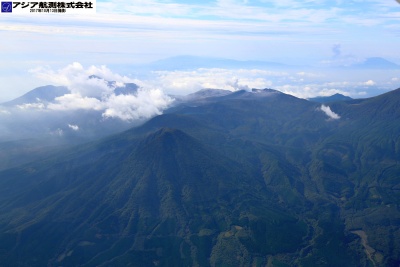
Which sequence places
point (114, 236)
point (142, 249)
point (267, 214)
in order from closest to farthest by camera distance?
point (142, 249)
point (114, 236)
point (267, 214)

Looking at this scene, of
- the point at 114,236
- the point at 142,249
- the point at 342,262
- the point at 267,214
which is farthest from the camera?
the point at 267,214

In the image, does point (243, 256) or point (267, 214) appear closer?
point (243, 256)

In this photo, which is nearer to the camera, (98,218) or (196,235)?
(196,235)

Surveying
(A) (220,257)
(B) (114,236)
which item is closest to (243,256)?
(A) (220,257)

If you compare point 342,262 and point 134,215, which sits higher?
point 134,215

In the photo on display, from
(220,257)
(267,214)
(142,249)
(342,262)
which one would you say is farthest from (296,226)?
(142,249)

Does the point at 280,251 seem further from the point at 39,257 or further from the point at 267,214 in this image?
the point at 39,257

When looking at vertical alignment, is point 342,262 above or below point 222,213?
below

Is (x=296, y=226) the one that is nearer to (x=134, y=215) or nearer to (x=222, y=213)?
(x=222, y=213)

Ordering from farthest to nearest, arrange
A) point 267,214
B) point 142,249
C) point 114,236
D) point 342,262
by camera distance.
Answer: point 267,214 → point 114,236 → point 142,249 → point 342,262
